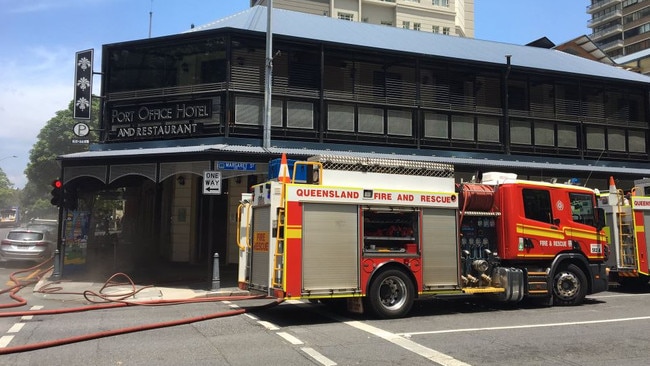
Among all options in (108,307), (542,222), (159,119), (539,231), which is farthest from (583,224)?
(159,119)

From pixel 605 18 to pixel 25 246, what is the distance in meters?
101

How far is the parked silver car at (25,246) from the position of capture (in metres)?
19.7

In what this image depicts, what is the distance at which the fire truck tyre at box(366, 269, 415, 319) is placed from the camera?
9.11 meters

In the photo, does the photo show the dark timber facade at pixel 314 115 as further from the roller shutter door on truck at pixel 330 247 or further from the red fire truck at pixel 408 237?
the roller shutter door on truck at pixel 330 247

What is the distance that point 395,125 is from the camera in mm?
18234

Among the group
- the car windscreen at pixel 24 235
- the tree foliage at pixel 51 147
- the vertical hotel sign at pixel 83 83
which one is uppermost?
the tree foliage at pixel 51 147

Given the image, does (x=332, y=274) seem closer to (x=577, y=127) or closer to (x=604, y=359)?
(x=604, y=359)

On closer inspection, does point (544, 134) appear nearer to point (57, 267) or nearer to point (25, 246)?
point (57, 267)

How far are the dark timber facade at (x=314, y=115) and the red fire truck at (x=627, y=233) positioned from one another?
15.5 ft

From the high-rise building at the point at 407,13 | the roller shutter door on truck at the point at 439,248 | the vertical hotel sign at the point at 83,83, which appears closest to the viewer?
the roller shutter door on truck at the point at 439,248

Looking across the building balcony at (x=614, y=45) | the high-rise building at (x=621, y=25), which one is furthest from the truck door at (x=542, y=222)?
the building balcony at (x=614, y=45)

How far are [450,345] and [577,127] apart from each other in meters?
17.1

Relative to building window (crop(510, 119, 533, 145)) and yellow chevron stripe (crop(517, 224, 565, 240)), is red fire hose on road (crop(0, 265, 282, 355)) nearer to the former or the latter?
yellow chevron stripe (crop(517, 224, 565, 240))

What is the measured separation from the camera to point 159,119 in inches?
669
